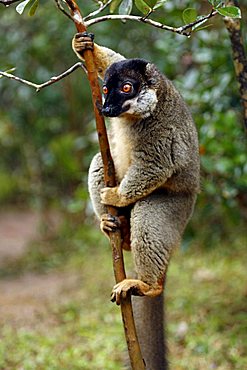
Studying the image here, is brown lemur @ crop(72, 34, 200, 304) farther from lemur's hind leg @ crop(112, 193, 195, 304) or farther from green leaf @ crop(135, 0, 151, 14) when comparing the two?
green leaf @ crop(135, 0, 151, 14)

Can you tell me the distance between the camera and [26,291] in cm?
808

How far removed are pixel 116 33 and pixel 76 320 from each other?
3.46m

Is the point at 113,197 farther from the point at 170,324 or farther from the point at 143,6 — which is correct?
the point at 170,324

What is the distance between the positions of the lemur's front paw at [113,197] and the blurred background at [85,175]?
179cm

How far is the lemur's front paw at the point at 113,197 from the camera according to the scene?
3.70m

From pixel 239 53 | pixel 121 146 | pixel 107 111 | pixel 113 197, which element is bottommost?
pixel 113 197

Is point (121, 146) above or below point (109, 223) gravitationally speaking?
above

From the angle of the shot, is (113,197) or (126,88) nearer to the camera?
(126,88)

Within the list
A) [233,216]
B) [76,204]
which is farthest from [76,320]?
[233,216]

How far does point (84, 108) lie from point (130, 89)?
7.35 metres

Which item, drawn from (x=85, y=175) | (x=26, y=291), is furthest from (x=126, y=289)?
(x=26, y=291)

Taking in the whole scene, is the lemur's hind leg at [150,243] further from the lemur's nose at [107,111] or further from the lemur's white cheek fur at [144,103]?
the lemur's nose at [107,111]

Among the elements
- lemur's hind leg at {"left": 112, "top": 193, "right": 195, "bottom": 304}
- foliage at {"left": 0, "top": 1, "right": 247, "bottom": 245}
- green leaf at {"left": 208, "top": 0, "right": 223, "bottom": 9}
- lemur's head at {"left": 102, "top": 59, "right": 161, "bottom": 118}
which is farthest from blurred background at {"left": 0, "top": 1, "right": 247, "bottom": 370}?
green leaf at {"left": 208, "top": 0, "right": 223, "bottom": 9}

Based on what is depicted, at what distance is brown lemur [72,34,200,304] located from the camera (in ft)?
11.5
